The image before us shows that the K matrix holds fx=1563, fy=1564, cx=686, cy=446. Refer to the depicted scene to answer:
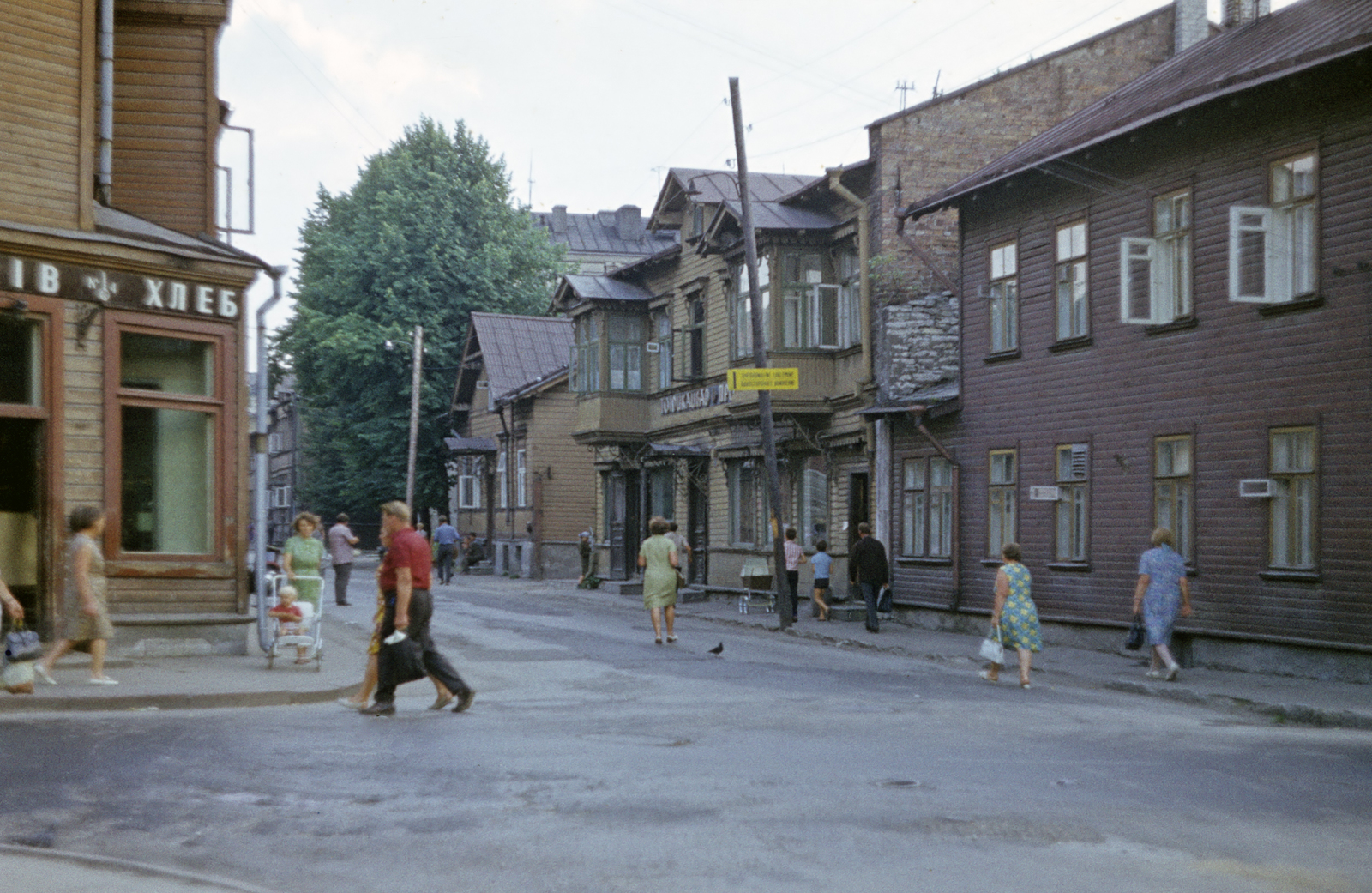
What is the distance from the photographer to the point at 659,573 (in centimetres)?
2177

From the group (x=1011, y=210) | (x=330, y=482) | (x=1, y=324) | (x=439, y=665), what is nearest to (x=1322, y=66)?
(x=1011, y=210)

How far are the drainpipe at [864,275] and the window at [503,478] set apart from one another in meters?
24.9

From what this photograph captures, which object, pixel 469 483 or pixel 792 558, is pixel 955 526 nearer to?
pixel 792 558

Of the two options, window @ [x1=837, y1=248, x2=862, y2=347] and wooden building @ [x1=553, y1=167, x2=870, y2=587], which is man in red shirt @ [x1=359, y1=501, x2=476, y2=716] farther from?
window @ [x1=837, y1=248, x2=862, y2=347]

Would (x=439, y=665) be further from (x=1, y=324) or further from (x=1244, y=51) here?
(x=1244, y=51)

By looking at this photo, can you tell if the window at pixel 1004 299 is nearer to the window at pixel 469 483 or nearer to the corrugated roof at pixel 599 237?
the window at pixel 469 483

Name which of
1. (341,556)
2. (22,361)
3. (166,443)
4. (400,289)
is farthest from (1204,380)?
(400,289)

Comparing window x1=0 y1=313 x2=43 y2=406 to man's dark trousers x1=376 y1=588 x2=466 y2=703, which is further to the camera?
window x1=0 y1=313 x2=43 y2=406

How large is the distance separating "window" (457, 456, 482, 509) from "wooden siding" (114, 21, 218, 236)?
37.1 m

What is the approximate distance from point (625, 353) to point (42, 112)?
2424 centimetres

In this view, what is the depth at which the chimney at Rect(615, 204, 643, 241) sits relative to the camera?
329 feet

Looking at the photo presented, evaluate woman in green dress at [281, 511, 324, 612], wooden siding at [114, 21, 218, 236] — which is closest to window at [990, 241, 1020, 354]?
woman in green dress at [281, 511, 324, 612]

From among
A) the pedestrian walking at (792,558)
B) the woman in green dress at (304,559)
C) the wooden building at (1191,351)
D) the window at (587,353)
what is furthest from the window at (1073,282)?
the window at (587,353)

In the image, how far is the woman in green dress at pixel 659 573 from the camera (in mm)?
21531
